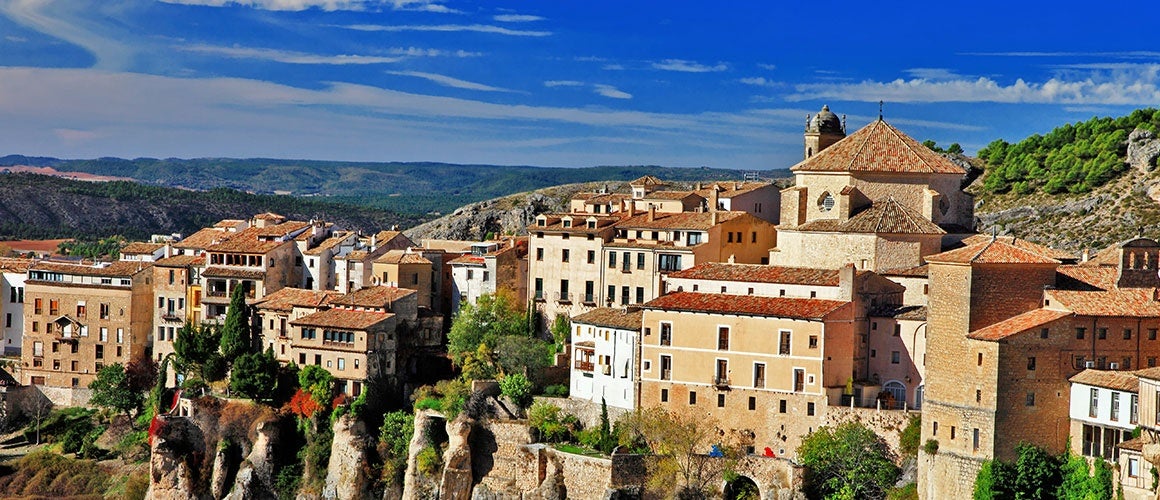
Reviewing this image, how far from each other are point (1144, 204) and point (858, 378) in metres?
41.1

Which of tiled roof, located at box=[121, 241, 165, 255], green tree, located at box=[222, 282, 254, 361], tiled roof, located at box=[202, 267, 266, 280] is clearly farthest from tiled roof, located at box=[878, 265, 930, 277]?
tiled roof, located at box=[121, 241, 165, 255]

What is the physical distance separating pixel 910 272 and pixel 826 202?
6.96 meters

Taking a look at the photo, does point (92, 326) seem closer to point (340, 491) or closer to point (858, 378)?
point (340, 491)

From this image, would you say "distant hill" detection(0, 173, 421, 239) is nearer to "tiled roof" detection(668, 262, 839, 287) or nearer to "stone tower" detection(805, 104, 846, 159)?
"stone tower" detection(805, 104, 846, 159)

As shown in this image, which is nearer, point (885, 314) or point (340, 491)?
point (885, 314)

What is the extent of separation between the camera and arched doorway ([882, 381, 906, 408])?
55.7 meters

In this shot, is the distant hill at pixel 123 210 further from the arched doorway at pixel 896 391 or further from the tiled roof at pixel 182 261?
the arched doorway at pixel 896 391

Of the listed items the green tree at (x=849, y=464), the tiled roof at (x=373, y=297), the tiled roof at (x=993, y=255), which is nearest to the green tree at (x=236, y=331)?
the tiled roof at (x=373, y=297)

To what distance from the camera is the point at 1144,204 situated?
90.5 meters

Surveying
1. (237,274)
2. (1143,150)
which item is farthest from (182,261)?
(1143,150)

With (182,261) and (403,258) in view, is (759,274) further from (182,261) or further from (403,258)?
(182,261)

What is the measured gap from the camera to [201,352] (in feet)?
227

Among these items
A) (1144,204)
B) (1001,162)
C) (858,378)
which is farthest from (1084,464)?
(1001,162)

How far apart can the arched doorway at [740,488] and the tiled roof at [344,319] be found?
695 inches
